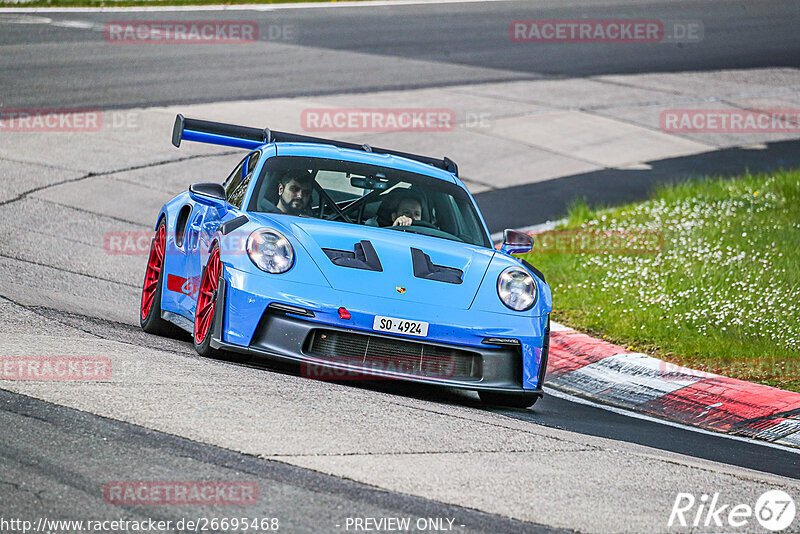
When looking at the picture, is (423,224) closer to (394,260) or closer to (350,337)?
(394,260)

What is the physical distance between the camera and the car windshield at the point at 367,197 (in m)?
7.71

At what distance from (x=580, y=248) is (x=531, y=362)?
582 centimetres

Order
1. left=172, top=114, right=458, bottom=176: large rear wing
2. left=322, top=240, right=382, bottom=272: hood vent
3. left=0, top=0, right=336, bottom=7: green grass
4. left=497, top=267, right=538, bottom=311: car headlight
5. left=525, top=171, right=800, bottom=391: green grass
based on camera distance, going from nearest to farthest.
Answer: left=322, top=240, right=382, bottom=272: hood vent < left=497, top=267, right=538, bottom=311: car headlight < left=172, top=114, right=458, bottom=176: large rear wing < left=525, top=171, right=800, bottom=391: green grass < left=0, top=0, right=336, bottom=7: green grass

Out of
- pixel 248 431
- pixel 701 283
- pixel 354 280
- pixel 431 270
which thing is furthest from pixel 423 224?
pixel 701 283

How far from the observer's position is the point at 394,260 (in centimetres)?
692

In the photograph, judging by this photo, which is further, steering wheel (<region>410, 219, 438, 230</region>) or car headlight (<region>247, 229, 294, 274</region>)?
steering wheel (<region>410, 219, 438, 230</region>)

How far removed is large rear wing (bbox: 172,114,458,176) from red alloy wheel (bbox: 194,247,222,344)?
65.6 inches

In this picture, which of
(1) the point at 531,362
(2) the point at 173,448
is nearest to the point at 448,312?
(1) the point at 531,362

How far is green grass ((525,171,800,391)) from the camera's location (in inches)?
351

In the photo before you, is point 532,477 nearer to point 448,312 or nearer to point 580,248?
point 448,312

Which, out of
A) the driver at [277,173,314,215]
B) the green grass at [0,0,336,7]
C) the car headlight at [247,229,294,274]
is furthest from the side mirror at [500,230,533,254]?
the green grass at [0,0,336,7]

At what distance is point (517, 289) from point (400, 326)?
891 mm

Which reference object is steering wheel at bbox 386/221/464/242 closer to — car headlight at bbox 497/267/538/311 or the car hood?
the car hood

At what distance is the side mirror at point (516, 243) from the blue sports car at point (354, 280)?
1 centimetres
